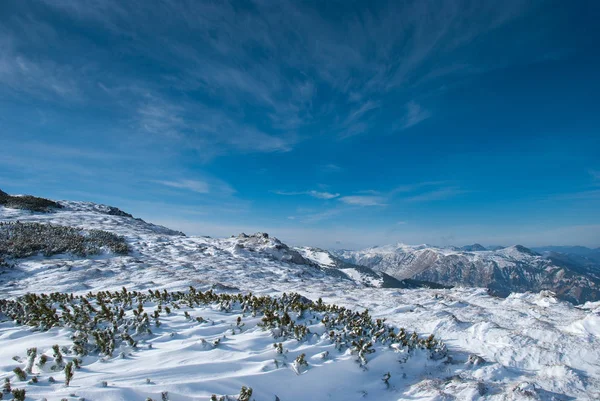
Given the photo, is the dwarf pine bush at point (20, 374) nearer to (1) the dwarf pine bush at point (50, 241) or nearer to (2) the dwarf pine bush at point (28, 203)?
(1) the dwarf pine bush at point (50, 241)

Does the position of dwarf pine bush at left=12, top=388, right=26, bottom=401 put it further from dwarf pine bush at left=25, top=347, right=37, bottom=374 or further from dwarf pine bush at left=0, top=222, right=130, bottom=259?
dwarf pine bush at left=0, top=222, right=130, bottom=259

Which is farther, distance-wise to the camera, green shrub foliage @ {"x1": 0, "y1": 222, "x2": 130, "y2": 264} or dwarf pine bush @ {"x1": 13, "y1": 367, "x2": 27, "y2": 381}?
green shrub foliage @ {"x1": 0, "y1": 222, "x2": 130, "y2": 264}

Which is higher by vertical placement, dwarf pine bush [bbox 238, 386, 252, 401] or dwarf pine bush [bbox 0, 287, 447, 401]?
dwarf pine bush [bbox 0, 287, 447, 401]

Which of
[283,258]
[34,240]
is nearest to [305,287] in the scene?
[283,258]

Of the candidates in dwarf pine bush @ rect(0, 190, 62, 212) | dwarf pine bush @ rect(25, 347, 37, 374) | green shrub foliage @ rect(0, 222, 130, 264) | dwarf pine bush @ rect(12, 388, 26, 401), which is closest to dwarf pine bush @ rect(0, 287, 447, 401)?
dwarf pine bush @ rect(25, 347, 37, 374)

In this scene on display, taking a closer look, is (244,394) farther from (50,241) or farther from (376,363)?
(50,241)

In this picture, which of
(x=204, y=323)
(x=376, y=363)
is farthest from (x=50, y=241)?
(x=376, y=363)

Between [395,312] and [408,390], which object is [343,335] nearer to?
[408,390]

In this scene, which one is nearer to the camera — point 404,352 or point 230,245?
point 404,352

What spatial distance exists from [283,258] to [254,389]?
2751 cm

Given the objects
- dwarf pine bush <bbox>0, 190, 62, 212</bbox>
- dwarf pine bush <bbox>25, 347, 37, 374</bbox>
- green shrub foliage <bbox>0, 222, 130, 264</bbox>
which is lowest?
dwarf pine bush <bbox>25, 347, 37, 374</bbox>

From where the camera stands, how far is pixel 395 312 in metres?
12.6

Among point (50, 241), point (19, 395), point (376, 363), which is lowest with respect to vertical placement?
point (376, 363)

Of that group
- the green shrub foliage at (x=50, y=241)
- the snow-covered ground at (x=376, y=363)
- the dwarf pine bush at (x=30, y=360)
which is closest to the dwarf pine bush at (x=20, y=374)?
the snow-covered ground at (x=376, y=363)
